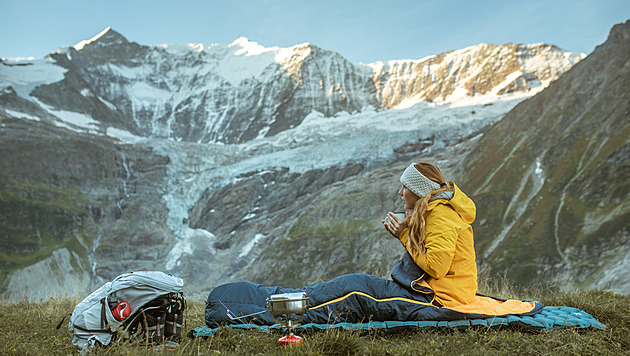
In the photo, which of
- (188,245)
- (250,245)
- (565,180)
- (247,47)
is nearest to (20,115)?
(188,245)

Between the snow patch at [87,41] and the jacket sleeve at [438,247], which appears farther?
the snow patch at [87,41]

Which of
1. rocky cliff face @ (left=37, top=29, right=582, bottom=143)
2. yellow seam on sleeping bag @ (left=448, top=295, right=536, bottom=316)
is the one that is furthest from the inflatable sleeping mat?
rocky cliff face @ (left=37, top=29, right=582, bottom=143)

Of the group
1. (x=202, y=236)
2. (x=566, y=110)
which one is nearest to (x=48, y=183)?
(x=202, y=236)

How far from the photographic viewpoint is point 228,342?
3.16 m

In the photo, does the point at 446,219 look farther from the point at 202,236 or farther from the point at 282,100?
the point at 282,100

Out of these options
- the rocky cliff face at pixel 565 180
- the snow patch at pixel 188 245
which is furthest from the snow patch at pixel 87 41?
the rocky cliff face at pixel 565 180

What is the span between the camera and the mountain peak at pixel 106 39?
147750mm

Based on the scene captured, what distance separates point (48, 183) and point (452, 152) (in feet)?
172

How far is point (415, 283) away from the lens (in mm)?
3459

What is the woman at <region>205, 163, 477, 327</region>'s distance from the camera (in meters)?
3.39

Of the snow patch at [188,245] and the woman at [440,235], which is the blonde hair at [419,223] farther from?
the snow patch at [188,245]

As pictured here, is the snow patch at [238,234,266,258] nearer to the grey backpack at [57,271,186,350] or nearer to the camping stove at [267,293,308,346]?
the grey backpack at [57,271,186,350]

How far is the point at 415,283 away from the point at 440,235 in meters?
0.44

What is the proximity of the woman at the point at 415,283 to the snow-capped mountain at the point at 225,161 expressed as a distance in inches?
224
